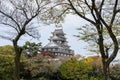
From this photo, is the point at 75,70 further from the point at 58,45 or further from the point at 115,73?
the point at 58,45

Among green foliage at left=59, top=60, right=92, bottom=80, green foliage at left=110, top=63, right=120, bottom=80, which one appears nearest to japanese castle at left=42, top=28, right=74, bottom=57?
green foliage at left=110, top=63, right=120, bottom=80

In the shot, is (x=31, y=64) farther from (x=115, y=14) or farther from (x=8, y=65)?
(x=115, y=14)

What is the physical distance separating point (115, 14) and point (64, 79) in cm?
3146

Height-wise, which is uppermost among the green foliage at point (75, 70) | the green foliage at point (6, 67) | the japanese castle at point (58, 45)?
the green foliage at point (6, 67)

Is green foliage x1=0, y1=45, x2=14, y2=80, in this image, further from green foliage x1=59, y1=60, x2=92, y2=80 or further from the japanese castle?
the japanese castle

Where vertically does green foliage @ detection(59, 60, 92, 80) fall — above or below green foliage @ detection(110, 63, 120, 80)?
above

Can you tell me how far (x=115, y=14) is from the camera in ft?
36.0

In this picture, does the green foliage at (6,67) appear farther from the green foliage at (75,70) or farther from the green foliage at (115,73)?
the green foliage at (115,73)

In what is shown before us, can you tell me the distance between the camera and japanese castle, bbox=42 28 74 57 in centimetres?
6812

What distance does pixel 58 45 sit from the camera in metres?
68.6

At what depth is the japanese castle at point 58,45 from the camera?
6812 centimetres

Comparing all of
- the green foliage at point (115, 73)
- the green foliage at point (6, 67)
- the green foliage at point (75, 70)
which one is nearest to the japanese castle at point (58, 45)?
the green foliage at point (115, 73)

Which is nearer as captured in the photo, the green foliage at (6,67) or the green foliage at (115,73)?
the green foliage at (6,67)

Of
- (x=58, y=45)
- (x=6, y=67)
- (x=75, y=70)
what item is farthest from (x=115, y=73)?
(x=58, y=45)
